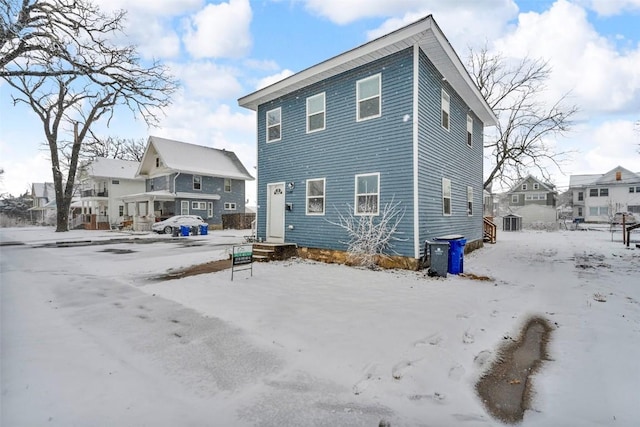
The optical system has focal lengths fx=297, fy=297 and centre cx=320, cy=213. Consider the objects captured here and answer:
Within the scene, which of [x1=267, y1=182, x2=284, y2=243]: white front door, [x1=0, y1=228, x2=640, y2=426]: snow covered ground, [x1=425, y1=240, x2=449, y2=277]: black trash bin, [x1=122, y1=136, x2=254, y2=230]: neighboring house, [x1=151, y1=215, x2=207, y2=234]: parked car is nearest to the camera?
[x1=0, y1=228, x2=640, y2=426]: snow covered ground

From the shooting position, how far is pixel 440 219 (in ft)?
31.8

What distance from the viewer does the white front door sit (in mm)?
11531

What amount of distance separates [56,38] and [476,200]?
16364 millimetres

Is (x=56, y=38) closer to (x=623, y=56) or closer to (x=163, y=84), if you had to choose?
(x=163, y=84)

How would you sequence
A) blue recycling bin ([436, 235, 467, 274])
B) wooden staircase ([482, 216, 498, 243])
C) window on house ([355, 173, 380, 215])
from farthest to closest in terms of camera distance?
wooden staircase ([482, 216, 498, 243]) < window on house ([355, 173, 380, 215]) < blue recycling bin ([436, 235, 467, 274])

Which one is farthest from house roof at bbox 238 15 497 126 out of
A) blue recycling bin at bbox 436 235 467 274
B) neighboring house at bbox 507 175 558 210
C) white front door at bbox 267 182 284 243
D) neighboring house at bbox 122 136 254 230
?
neighboring house at bbox 507 175 558 210

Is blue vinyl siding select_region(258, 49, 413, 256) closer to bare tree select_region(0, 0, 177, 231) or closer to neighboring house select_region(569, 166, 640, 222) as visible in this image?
bare tree select_region(0, 0, 177, 231)

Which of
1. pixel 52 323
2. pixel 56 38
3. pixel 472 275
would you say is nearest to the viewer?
pixel 52 323

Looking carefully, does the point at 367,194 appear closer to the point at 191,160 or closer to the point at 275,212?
the point at 275,212

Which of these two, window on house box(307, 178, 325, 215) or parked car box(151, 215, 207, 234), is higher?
window on house box(307, 178, 325, 215)

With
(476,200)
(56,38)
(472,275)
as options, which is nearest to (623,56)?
(476,200)

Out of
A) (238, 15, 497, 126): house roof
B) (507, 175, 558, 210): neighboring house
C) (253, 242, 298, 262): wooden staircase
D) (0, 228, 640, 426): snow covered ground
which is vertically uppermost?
(238, 15, 497, 126): house roof

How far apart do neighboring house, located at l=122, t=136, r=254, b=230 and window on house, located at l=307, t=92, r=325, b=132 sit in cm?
1849

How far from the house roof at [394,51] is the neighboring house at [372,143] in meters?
0.03
